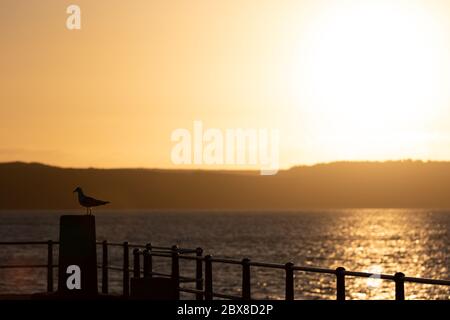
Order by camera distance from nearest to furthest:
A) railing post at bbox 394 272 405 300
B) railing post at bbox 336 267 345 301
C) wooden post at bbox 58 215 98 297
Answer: railing post at bbox 394 272 405 300 < railing post at bbox 336 267 345 301 < wooden post at bbox 58 215 98 297

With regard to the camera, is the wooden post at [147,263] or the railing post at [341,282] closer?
the railing post at [341,282]

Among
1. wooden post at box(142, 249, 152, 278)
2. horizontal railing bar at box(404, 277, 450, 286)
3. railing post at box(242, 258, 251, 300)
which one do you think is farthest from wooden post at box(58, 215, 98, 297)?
horizontal railing bar at box(404, 277, 450, 286)

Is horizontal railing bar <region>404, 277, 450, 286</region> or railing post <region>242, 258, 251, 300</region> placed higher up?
horizontal railing bar <region>404, 277, 450, 286</region>

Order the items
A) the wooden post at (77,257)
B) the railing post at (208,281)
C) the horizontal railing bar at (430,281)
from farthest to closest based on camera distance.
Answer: the wooden post at (77,257) < the railing post at (208,281) < the horizontal railing bar at (430,281)

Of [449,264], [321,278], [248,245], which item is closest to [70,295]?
[321,278]

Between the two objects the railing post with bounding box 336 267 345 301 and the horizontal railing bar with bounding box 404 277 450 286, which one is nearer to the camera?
the horizontal railing bar with bounding box 404 277 450 286

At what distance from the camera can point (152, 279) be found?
16828 millimetres

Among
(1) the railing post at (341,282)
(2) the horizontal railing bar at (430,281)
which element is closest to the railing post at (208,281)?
(1) the railing post at (341,282)

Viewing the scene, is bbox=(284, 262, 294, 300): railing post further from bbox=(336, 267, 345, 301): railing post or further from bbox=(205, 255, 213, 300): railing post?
bbox=(205, 255, 213, 300): railing post

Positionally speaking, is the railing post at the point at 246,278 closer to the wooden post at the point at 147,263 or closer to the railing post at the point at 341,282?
the railing post at the point at 341,282

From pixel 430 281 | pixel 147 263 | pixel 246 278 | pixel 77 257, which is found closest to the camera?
pixel 430 281

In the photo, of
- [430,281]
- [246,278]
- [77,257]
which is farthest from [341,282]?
[77,257]

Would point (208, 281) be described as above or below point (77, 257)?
below

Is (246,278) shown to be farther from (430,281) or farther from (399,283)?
(430,281)
